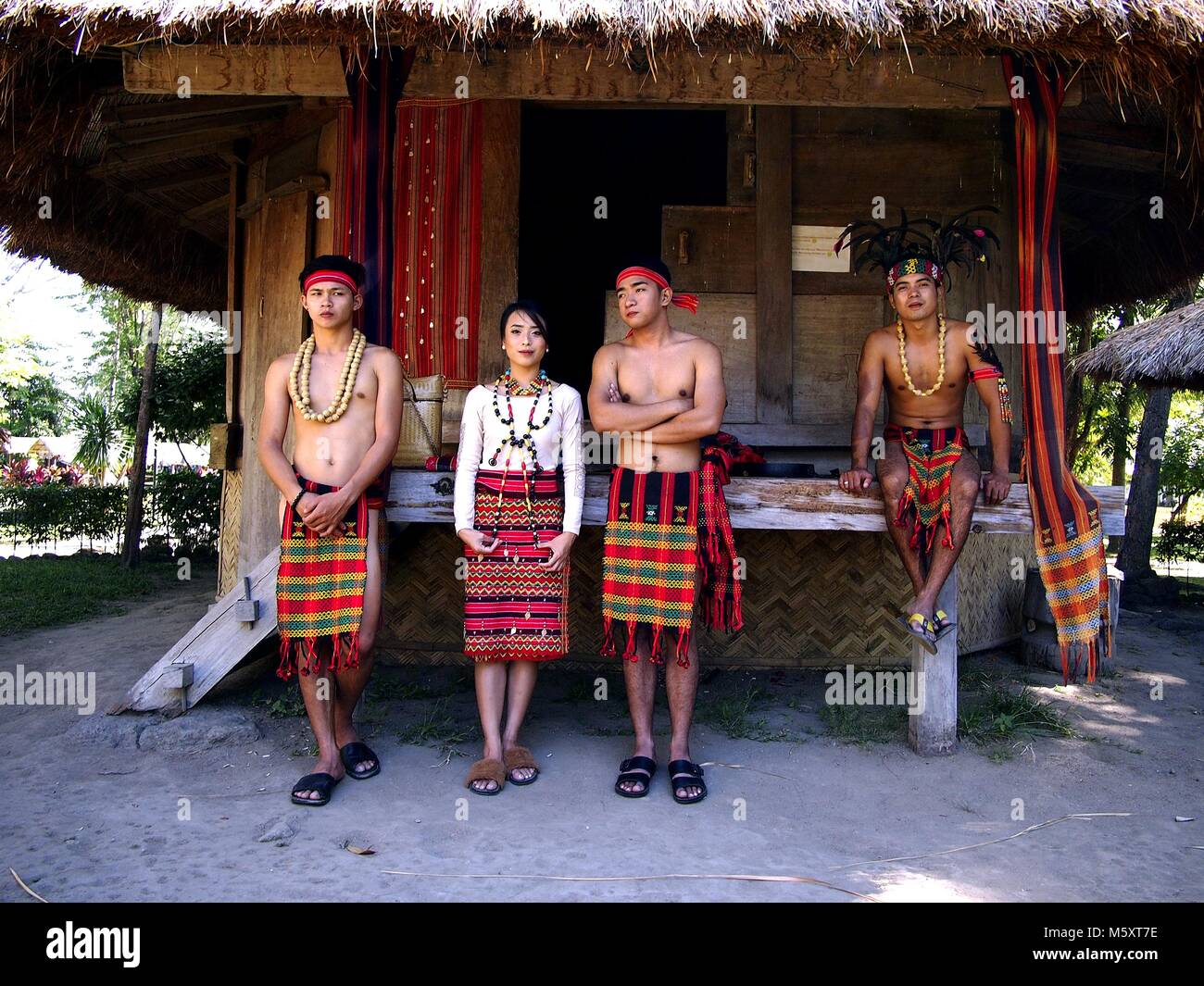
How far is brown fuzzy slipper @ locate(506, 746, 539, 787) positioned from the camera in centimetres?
348

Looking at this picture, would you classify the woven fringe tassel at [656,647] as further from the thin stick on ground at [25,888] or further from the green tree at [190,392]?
the green tree at [190,392]

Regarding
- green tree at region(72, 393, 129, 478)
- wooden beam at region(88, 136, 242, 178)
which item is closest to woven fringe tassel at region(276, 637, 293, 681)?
wooden beam at region(88, 136, 242, 178)

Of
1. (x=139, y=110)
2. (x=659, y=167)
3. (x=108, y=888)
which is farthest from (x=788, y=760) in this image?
(x=139, y=110)

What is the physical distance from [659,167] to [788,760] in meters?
4.34

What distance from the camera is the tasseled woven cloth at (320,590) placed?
3.39 m

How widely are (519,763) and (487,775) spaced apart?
0.18 m

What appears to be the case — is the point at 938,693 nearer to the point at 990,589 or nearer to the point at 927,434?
the point at 927,434

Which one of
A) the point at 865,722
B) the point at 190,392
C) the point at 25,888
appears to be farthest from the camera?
the point at 190,392

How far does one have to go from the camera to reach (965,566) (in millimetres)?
5551

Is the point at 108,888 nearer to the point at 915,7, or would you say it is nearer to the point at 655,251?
the point at 915,7

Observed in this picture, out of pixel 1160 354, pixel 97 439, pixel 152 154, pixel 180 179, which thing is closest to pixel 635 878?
pixel 152 154

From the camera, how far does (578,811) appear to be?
10.6 feet

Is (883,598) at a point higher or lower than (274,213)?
lower

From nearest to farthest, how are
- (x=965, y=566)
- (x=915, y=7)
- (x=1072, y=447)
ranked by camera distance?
1. (x=915, y=7)
2. (x=965, y=566)
3. (x=1072, y=447)
